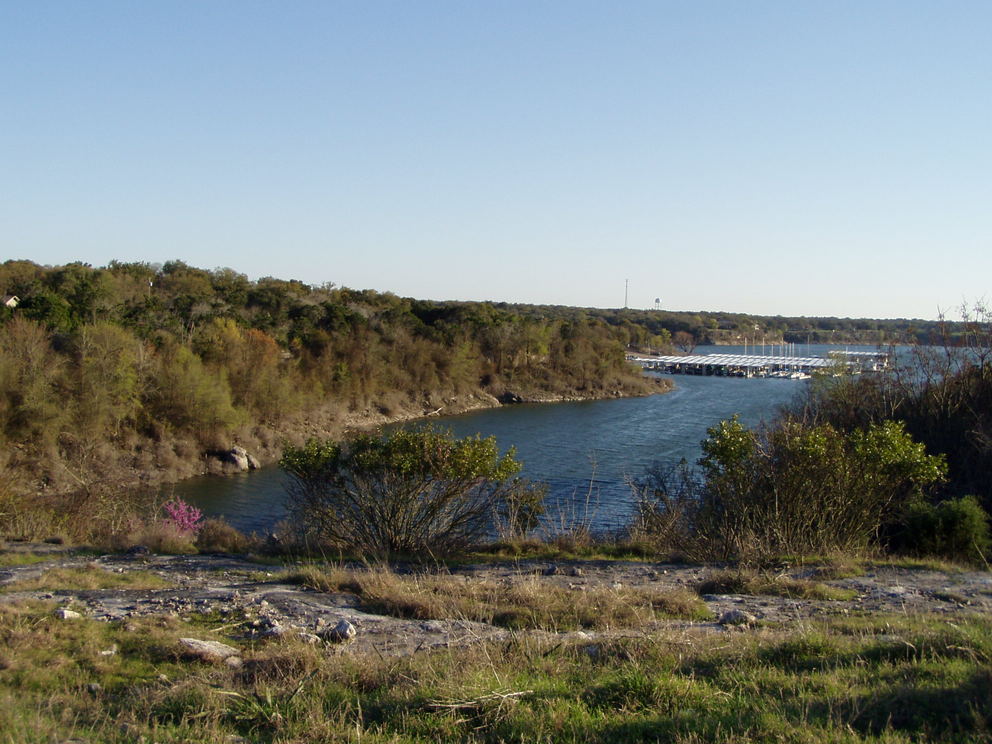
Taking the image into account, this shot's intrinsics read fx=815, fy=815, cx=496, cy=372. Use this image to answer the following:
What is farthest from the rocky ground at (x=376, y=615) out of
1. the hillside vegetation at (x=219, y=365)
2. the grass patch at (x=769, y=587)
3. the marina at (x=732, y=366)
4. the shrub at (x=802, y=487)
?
the marina at (x=732, y=366)

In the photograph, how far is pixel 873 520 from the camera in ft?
42.1

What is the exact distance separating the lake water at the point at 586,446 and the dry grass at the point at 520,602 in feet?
19.2

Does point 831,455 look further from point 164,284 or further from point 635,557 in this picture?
point 164,284

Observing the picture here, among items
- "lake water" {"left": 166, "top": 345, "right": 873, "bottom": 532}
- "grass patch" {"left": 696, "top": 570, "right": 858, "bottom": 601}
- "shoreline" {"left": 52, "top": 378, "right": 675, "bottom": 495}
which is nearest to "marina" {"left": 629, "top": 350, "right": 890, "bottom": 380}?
"lake water" {"left": 166, "top": 345, "right": 873, "bottom": 532}

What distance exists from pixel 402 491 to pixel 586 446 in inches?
1167

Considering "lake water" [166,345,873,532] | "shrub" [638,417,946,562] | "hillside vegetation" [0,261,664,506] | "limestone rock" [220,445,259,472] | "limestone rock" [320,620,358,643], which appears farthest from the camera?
"limestone rock" [220,445,259,472]

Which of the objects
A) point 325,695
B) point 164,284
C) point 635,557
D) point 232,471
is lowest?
point 232,471

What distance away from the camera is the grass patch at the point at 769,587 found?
8.90 m

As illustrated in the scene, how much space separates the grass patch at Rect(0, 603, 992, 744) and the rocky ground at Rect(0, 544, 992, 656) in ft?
2.52

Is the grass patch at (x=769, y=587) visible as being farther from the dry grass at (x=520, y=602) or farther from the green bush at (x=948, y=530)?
the green bush at (x=948, y=530)

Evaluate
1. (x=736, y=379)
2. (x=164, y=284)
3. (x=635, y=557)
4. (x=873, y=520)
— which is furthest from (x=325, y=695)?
(x=736, y=379)

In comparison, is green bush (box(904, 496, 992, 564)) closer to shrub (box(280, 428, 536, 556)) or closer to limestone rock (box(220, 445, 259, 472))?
shrub (box(280, 428, 536, 556))

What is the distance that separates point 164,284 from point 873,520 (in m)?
65.5

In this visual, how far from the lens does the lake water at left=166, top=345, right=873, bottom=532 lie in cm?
2778
